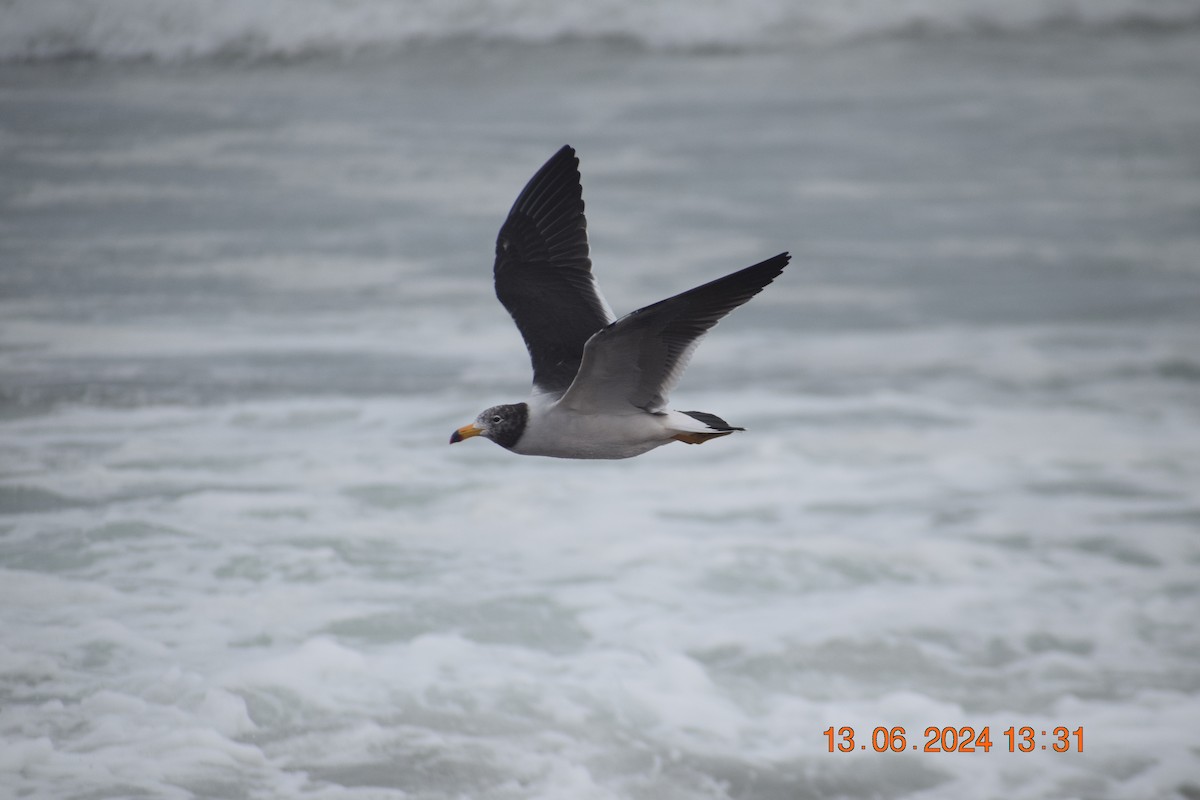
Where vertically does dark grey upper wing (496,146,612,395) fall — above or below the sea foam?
below

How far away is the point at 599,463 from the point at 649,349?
13.2m

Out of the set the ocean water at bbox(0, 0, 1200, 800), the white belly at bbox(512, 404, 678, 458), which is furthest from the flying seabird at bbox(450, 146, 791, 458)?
the ocean water at bbox(0, 0, 1200, 800)

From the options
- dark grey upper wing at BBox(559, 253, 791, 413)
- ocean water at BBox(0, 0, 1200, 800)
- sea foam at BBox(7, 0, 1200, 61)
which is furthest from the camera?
sea foam at BBox(7, 0, 1200, 61)

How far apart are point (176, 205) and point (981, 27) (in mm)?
15902

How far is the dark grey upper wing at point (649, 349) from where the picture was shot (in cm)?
504

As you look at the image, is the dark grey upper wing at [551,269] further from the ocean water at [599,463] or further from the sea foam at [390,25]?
the sea foam at [390,25]

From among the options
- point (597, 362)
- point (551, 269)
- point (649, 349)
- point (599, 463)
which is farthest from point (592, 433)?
point (599, 463)

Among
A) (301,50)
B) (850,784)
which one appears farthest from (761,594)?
(301,50)

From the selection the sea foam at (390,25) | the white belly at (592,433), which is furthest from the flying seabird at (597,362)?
the sea foam at (390,25)

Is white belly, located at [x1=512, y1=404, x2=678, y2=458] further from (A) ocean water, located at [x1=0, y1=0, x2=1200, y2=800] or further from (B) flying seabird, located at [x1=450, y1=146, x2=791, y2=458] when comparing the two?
(A) ocean water, located at [x1=0, y1=0, x2=1200, y2=800]

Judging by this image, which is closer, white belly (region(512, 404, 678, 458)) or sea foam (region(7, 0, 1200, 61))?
white belly (region(512, 404, 678, 458))

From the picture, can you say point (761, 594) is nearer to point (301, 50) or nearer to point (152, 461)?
point (152, 461)

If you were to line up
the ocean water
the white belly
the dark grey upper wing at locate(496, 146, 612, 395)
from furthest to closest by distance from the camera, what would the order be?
the ocean water
the dark grey upper wing at locate(496, 146, 612, 395)
the white belly

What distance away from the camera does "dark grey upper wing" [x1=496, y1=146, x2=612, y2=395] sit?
6098 millimetres
